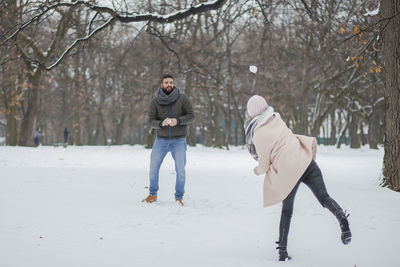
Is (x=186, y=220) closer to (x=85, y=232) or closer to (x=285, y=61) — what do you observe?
Answer: (x=85, y=232)

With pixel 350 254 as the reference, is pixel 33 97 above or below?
above

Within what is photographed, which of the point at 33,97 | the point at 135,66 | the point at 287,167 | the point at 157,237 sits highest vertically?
the point at 135,66

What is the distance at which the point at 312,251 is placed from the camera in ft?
13.1

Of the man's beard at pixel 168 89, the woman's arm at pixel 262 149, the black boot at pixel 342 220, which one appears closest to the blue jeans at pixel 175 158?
the man's beard at pixel 168 89

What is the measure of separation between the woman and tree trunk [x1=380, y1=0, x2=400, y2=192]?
14.6 ft

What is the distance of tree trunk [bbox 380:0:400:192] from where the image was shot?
7382mm

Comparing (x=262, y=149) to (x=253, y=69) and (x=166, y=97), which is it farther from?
(x=253, y=69)

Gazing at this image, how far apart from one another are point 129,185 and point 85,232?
12.7 feet

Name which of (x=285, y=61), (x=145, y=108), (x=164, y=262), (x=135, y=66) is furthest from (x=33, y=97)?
(x=164, y=262)

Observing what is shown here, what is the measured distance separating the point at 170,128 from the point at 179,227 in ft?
6.26

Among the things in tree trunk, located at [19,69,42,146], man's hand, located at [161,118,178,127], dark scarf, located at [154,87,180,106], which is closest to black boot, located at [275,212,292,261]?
man's hand, located at [161,118,178,127]

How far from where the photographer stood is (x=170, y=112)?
6.44 meters

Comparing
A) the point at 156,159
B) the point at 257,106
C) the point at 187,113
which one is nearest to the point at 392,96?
the point at 187,113

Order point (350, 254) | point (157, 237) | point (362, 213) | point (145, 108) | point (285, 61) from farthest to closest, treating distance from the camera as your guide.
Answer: point (145, 108)
point (285, 61)
point (362, 213)
point (157, 237)
point (350, 254)
